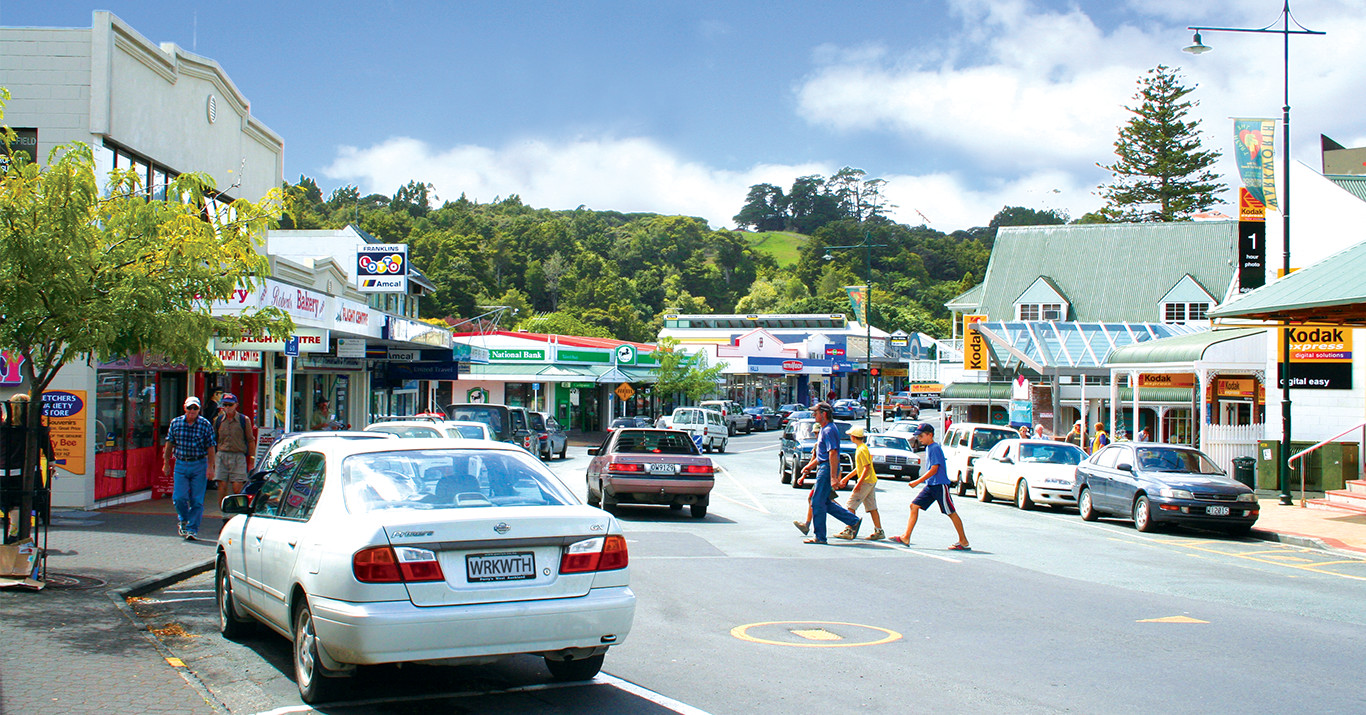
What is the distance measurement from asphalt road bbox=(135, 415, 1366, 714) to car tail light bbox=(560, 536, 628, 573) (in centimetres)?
81

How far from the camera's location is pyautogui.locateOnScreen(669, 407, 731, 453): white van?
139ft

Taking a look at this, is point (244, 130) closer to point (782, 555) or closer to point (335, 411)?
point (335, 411)

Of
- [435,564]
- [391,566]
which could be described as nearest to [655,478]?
[435,564]

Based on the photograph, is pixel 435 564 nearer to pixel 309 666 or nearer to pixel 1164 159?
pixel 309 666

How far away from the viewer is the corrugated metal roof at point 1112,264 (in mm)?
50844

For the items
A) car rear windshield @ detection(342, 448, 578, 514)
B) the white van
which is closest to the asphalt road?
car rear windshield @ detection(342, 448, 578, 514)

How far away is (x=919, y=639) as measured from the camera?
8.33 metres

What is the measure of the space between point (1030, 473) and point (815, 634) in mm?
14296

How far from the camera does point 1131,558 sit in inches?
546

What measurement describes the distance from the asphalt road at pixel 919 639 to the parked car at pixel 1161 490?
A: 7.13ft

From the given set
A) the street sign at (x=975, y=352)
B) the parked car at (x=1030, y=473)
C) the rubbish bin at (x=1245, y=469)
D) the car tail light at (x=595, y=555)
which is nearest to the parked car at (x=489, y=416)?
the parked car at (x=1030, y=473)

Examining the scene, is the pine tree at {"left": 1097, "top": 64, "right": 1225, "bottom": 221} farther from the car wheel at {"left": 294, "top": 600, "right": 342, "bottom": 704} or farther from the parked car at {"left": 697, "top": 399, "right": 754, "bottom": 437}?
the car wheel at {"left": 294, "top": 600, "right": 342, "bottom": 704}

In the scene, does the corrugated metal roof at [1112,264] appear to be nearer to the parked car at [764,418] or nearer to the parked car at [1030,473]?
the parked car at [764,418]

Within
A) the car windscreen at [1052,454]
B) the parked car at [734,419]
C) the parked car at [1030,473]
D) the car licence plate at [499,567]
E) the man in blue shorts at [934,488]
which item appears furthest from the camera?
the parked car at [734,419]
